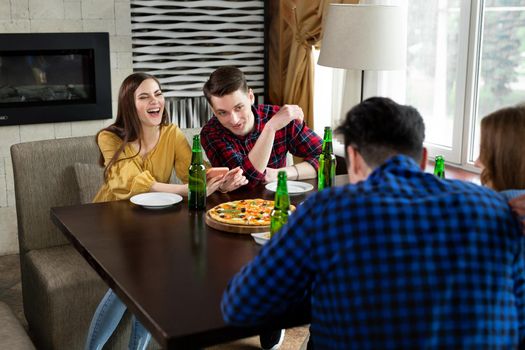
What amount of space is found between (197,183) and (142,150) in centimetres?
44

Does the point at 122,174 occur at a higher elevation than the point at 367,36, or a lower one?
lower

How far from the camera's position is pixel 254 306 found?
1.40 metres

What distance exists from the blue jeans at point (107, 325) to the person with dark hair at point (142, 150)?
1.6 inches

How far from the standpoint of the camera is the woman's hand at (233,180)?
8.54 ft

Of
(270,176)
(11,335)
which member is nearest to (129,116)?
(270,176)

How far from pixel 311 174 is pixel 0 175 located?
230cm

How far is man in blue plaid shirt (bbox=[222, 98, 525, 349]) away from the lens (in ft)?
4.13

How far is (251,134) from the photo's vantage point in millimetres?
3031

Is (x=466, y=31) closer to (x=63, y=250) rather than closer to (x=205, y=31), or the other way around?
(x=205, y=31)

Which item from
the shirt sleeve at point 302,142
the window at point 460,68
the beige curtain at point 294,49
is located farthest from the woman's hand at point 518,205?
the beige curtain at point 294,49

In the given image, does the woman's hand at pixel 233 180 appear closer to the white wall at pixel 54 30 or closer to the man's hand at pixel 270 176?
the man's hand at pixel 270 176

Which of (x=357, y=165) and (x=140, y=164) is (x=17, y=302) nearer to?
(x=140, y=164)

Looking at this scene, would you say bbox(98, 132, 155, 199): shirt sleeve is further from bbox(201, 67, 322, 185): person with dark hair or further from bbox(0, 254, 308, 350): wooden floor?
bbox(0, 254, 308, 350): wooden floor

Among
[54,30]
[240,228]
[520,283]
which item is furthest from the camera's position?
[54,30]
